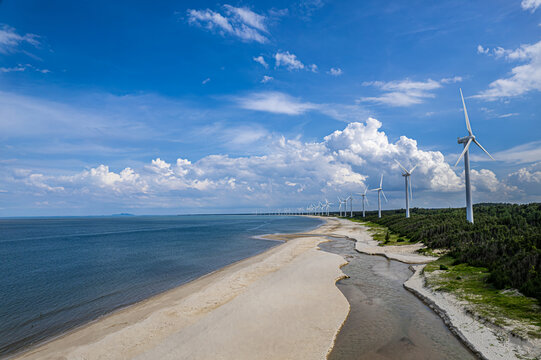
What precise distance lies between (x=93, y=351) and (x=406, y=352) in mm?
14659

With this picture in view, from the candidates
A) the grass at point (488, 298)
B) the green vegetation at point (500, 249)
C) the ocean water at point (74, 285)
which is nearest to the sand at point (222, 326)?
the ocean water at point (74, 285)

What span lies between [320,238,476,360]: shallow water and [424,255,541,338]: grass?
88.7 inches

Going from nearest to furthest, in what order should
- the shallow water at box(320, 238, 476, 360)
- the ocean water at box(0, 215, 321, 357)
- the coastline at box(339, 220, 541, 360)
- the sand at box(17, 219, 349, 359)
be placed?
the coastline at box(339, 220, 541, 360) < the shallow water at box(320, 238, 476, 360) < the sand at box(17, 219, 349, 359) < the ocean water at box(0, 215, 321, 357)

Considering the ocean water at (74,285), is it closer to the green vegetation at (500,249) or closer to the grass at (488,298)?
the grass at (488,298)

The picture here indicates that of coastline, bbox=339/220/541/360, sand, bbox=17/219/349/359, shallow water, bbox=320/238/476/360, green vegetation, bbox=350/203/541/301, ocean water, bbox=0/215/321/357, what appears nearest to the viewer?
coastline, bbox=339/220/541/360

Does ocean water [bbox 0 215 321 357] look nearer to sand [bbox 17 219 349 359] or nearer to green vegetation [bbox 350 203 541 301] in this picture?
sand [bbox 17 219 349 359]

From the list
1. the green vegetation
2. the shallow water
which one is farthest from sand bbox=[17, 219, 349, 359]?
the green vegetation

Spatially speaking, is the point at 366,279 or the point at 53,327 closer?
the point at 53,327

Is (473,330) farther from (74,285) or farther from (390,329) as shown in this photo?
(74,285)

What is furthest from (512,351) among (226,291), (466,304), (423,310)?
(226,291)

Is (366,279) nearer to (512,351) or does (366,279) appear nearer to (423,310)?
(423,310)

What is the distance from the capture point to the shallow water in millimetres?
12977

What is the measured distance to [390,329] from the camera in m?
15.6

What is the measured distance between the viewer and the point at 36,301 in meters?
24.1
